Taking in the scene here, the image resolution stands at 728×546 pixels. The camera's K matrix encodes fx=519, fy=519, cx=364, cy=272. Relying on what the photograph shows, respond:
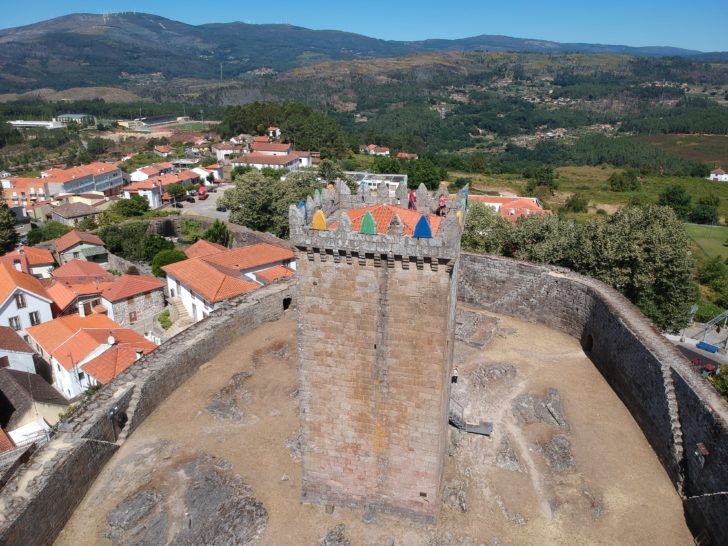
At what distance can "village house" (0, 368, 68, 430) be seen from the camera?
2747 centimetres

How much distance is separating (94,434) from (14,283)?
26.5 meters

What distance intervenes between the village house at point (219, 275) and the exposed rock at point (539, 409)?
17985 millimetres

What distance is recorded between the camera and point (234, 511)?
13672 mm

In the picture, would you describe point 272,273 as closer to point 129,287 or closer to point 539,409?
point 129,287

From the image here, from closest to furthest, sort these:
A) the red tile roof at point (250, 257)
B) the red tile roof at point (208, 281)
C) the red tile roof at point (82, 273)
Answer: the red tile roof at point (208, 281) < the red tile roof at point (250, 257) < the red tile roof at point (82, 273)

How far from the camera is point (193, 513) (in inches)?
539

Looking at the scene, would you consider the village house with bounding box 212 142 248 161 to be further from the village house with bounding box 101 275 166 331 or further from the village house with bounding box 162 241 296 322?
the village house with bounding box 162 241 296 322

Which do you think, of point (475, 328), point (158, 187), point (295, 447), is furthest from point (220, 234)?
point (295, 447)

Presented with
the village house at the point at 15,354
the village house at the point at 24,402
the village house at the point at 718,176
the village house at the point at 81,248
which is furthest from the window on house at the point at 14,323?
the village house at the point at 718,176

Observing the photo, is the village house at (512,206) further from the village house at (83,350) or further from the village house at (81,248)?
the village house at (83,350)

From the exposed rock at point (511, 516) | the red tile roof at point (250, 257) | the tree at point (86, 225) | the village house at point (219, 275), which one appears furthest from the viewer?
the tree at point (86, 225)

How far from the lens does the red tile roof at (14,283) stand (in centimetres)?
3578

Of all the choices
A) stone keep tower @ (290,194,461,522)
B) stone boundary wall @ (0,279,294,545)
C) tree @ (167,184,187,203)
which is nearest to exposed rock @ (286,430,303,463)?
stone keep tower @ (290,194,461,522)

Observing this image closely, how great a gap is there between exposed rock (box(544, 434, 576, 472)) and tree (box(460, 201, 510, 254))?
18286 mm
